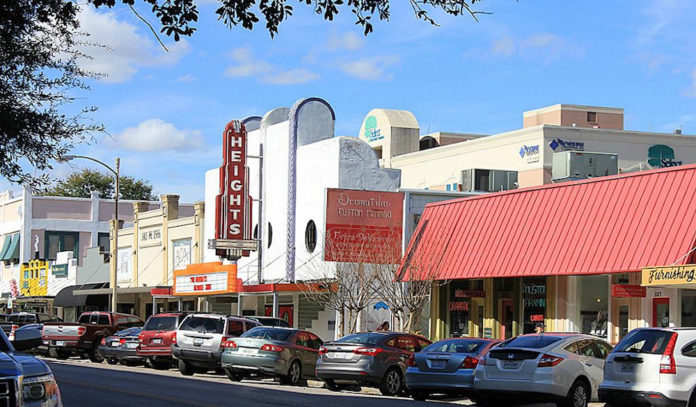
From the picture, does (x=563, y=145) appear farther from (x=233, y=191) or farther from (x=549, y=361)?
(x=549, y=361)

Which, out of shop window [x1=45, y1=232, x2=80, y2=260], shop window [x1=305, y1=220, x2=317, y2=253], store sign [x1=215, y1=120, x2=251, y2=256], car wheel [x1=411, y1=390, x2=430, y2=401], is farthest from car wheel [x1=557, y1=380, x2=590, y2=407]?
shop window [x1=45, y1=232, x2=80, y2=260]

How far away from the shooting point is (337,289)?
3631cm

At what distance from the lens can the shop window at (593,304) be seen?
29.5 metres

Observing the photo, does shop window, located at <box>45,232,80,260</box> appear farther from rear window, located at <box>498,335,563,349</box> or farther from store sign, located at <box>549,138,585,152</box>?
rear window, located at <box>498,335,563,349</box>

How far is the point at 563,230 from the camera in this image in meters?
29.8

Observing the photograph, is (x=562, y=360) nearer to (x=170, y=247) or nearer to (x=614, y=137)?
(x=170, y=247)

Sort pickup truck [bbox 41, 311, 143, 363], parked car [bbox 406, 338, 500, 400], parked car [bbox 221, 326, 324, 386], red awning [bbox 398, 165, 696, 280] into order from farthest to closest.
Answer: pickup truck [bbox 41, 311, 143, 363], red awning [bbox 398, 165, 696, 280], parked car [bbox 221, 326, 324, 386], parked car [bbox 406, 338, 500, 400]

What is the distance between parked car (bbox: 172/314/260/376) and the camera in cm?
2844

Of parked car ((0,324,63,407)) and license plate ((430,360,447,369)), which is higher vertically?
parked car ((0,324,63,407))

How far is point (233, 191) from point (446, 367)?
21159 millimetres

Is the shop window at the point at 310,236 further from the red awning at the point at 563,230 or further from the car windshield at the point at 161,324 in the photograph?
the car windshield at the point at 161,324

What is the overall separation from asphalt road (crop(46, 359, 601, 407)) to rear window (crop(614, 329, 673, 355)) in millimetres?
3951

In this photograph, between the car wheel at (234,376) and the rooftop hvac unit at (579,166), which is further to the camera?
the rooftop hvac unit at (579,166)

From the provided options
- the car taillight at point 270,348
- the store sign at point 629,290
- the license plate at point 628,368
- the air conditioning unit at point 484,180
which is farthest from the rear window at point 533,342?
the air conditioning unit at point 484,180
